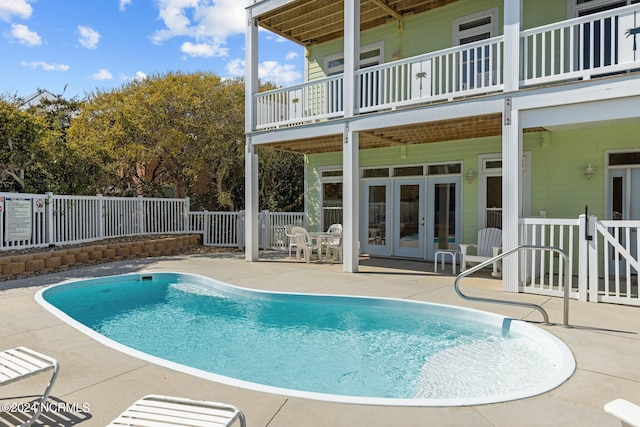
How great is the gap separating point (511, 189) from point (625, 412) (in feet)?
18.8

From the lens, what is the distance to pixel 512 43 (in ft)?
23.3

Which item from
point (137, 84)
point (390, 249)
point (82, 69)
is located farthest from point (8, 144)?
point (390, 249)

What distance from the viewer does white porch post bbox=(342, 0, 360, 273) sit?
29.8ft

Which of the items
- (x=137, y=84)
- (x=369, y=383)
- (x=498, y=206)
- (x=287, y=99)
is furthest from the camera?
(x=137, y=84)

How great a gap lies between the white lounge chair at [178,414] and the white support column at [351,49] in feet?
25.2

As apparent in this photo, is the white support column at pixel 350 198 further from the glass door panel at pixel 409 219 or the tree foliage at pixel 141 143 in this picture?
the tree foliage at pixel 141 143

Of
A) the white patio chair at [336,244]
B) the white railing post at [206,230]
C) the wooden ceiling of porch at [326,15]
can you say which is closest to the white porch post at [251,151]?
the wooden ceiling of porch at [326,15]

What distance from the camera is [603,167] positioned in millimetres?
8398

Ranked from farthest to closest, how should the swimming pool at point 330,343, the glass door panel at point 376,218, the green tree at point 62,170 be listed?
the glass door panel at point 376,218
the green tree at point 62,170
the swimming pool at point 330,343

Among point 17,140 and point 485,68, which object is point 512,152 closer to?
point 485,68

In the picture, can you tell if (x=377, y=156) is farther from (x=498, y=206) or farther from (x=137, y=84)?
(x=137, y=84)

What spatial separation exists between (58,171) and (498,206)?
11855 millimetres

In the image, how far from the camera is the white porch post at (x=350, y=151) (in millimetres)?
9078

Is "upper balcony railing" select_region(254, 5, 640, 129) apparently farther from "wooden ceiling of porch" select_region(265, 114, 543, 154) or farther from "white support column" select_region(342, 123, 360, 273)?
"white support column" select_region(342, 123, 360, 273)
